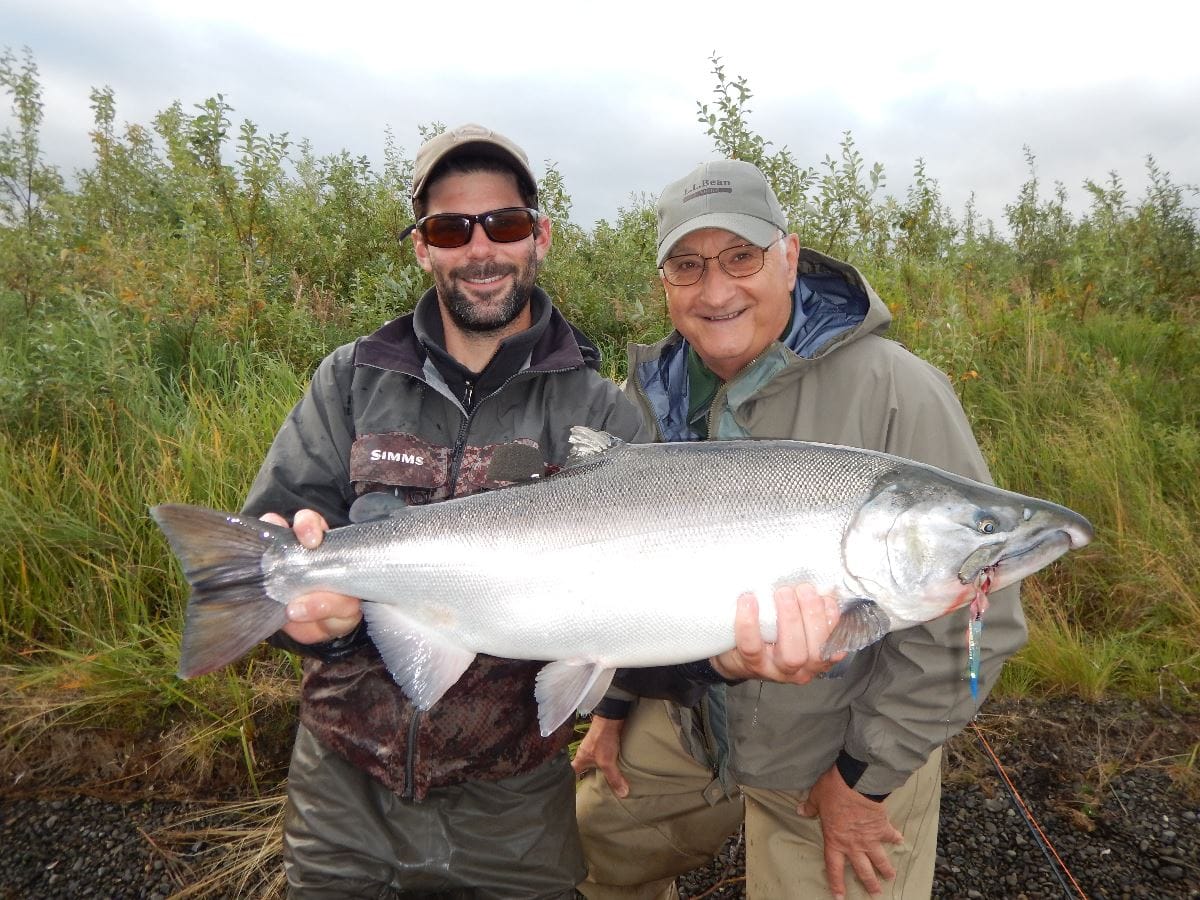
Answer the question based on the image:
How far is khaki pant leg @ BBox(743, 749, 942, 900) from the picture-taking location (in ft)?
8.79

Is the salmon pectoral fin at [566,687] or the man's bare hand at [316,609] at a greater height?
the man's bare hand at [316,609]

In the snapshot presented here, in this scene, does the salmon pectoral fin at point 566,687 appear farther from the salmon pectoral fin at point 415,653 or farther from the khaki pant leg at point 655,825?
the khaki pant leg at point 655,825

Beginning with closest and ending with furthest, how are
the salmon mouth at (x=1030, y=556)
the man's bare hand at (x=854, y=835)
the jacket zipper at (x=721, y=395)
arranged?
the salmon mouth at (x=1030, y=556)
the man's bare hand at (x=854, y=835)
the jacket zipper at (x=721, y=395)

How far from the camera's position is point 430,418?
9.04 feet

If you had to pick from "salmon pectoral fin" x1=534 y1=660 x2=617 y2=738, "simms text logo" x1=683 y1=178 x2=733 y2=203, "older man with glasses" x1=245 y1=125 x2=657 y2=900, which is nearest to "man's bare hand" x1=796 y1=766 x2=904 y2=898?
"older man with glasses" x1=245 y1=125 x2=657 y2=900

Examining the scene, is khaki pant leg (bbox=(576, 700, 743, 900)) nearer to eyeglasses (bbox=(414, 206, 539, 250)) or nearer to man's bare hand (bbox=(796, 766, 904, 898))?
man's bare hand (bbox=(796, 766, 904, 898))

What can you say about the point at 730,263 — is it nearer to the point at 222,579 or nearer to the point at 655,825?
the point at 222,579

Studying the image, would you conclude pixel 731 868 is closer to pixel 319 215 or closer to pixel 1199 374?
pixel 1199 374

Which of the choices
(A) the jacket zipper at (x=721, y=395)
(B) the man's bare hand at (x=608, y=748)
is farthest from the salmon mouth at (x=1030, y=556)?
(B) the man's bare hand at (x=608, y=748)

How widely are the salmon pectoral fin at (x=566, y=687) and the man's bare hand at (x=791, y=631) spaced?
467 millimetres

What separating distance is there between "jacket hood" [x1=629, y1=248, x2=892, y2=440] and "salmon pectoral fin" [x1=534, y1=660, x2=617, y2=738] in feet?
3.90

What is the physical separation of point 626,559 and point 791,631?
528 millimetres

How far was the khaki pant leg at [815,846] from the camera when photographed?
268cm

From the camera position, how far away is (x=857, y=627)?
216 cm
